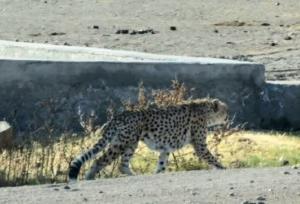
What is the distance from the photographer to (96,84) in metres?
14.3

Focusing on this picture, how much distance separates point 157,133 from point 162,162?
1.00 feet

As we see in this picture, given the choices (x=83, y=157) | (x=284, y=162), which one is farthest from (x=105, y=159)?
(x=284, y=162)

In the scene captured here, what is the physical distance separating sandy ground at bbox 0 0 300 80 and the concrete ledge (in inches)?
141

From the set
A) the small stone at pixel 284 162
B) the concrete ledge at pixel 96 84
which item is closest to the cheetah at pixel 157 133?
the small stone at pixel 284 162

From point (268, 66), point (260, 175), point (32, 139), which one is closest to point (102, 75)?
point (32, 139)

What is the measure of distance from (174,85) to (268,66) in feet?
23.4

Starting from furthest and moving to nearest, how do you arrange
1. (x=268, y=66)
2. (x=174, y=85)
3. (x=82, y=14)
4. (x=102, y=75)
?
(x=82, y=14) < (x=268, y=66) < (x=102, y=75) < (x=174, y=85)

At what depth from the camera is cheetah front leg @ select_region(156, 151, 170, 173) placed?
1141 cm

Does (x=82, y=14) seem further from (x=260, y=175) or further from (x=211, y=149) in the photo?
(x=260, y=175)

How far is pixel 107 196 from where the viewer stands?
8.88m

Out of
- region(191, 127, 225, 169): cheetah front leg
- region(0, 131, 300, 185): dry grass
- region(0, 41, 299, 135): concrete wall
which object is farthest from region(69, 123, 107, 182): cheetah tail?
region(0, 41, 299, 135): concrete wall

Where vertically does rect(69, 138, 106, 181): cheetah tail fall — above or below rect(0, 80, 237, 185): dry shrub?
above

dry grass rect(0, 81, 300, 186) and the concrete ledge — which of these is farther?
the concrete ledge

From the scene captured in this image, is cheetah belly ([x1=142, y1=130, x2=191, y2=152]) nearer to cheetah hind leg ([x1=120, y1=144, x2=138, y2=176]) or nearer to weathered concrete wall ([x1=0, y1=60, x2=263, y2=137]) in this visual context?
cheetah hind leg ([x1=120, y1=144, x2=138, y2=176])
